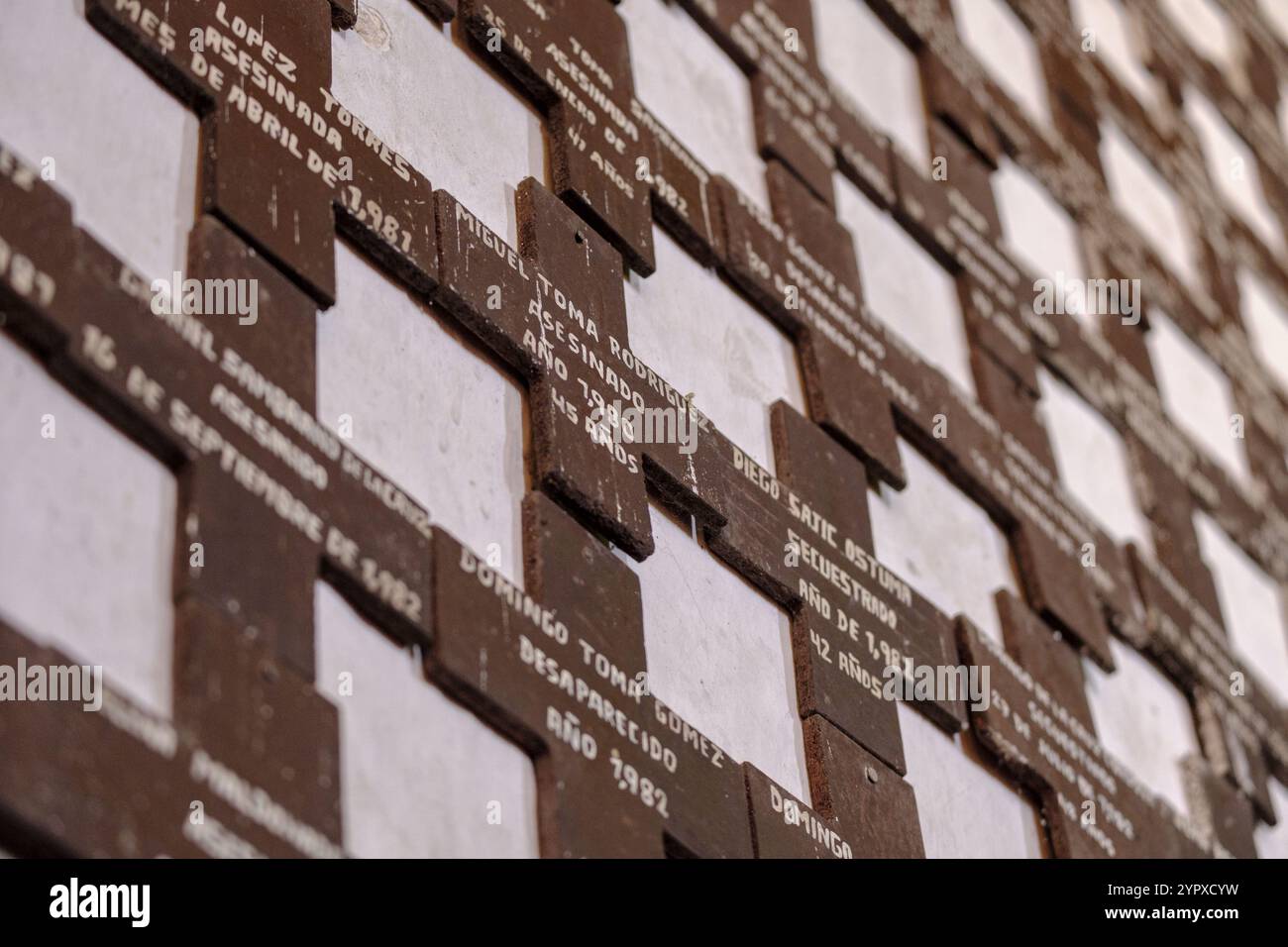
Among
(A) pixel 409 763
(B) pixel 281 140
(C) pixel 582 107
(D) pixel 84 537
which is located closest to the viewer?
(D) pixel 84 537

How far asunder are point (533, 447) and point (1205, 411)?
5.33 feet

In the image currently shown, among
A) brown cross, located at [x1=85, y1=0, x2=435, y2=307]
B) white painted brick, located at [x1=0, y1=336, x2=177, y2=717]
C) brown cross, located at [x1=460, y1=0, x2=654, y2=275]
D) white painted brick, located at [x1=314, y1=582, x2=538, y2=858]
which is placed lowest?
white painted brick, located at [x1=314, y1=582, x2=538, y2=858]

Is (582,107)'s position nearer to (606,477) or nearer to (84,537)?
(606,477)

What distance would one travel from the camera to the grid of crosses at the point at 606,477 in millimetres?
1081

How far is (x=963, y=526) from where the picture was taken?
1920 mm

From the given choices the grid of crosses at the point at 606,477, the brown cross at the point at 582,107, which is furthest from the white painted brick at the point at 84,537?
the brown cross at the point at 582,107

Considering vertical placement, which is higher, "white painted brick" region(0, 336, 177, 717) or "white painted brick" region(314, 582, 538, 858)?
"white painted brick" region(0, 336, 177, 717)

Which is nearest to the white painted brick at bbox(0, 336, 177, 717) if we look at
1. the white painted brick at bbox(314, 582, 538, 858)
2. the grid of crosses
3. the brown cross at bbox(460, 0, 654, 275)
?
the grid of crosses

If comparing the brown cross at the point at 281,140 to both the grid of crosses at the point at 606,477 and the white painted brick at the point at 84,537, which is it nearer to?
the grid of crosses at the point at 606,477

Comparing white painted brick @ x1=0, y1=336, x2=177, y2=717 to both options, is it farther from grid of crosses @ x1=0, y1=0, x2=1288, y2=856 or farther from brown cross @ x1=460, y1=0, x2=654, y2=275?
brown cross @ x1=460, y1=0, x2=654, y2=275

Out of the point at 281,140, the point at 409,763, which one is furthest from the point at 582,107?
the point at 409,763

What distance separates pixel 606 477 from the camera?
1405 millimetres

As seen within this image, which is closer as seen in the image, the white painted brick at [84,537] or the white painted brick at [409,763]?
the white painted brick at [84,537]

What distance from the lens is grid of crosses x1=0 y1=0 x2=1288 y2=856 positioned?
108cm
